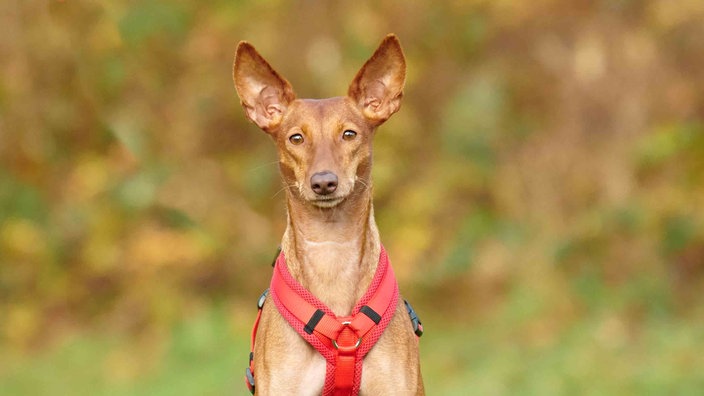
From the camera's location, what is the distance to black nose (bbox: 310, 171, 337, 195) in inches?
217

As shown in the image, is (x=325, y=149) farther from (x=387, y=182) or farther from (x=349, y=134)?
(x=387, y=182)

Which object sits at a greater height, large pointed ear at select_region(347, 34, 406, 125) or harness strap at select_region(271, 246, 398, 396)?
large pointed ear at select_region(347, 34, 406, 125)

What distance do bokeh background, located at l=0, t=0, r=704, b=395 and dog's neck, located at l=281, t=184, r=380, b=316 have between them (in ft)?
19.1

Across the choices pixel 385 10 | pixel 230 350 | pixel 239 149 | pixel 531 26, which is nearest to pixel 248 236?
pixel 239 149

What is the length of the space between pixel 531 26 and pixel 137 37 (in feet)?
16.9

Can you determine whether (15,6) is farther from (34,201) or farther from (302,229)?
(302,229)

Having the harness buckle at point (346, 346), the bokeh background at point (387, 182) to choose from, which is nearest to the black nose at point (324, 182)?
the harness buckle at point (346, 346)

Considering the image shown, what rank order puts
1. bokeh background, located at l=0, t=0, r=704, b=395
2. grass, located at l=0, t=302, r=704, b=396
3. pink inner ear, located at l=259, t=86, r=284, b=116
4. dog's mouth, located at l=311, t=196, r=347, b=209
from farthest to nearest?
bokeh background, located at l=0, t=0, r=704, b=395 → grass, located at l=0, t=302, r=704, b=396 → pink inner ear, located at l=259, t=86, r=284, b=116 → dog's mouth, located at l=311, t=196, r=347, b=209

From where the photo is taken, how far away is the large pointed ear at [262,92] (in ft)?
19.9

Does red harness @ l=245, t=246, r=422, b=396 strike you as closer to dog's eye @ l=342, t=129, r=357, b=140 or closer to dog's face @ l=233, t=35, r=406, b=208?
dog's face @ l=233, t=35, r=406, b=208

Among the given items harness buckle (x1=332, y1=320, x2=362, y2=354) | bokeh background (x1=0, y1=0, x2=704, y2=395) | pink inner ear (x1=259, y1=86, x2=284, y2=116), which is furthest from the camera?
bokeh background (x1=0, y1=0, x2=704, y2=395)

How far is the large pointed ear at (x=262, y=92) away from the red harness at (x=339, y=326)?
96 cm

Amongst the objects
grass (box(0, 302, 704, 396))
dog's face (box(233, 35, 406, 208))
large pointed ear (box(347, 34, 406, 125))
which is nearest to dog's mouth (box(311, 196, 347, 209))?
dog's face (box(233, 35, 406, 208))

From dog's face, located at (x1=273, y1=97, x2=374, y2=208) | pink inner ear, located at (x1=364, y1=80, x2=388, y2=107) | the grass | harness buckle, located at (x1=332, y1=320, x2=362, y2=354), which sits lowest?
harness buckle, located at (x1=332, y1=320, x2=362, y2=354)
